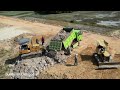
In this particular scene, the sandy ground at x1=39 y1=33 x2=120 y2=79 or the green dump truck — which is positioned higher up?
the green dump truck

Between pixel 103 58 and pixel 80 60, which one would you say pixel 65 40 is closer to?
pixel 80 60

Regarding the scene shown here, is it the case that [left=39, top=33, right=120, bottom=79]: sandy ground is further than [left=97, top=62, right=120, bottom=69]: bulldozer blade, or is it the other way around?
[left=97, top=62, right=120, bottom=69]: bulldozer blade

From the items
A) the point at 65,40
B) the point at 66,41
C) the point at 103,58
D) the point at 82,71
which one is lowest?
the point at 82,71

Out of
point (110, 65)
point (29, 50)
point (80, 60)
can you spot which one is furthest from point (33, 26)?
point (110, 65)

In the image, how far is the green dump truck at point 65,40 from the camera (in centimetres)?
2388

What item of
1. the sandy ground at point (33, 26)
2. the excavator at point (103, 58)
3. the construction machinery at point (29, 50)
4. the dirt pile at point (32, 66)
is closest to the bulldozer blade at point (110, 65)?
the excavator at point (103, 58)

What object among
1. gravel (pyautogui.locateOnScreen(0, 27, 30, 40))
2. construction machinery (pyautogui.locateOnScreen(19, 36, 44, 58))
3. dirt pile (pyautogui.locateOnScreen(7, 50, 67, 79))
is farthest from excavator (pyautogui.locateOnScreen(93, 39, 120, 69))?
gravel (pyautogui.locateOnScreen(0, 27, 30, 40))

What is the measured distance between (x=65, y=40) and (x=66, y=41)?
211 millimetres

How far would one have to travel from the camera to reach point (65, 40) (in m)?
24.6

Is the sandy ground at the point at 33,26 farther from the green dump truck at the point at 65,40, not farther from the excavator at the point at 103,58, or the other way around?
the excavator at the point at 103,58

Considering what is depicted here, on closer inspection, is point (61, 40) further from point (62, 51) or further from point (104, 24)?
point (104, 24)

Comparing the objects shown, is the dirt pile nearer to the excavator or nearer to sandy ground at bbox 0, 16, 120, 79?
sandy ground at bbox 0, 16, 120, 79

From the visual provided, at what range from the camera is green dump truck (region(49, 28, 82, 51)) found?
940 inches

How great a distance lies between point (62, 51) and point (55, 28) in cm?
1105
